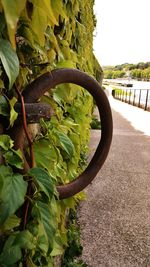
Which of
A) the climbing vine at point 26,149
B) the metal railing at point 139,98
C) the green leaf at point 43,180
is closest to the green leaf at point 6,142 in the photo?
the climbing vine at point 26,149

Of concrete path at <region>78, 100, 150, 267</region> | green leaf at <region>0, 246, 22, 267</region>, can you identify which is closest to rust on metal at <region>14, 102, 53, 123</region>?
green leaf at <region>0, 246, 22, 267</region>

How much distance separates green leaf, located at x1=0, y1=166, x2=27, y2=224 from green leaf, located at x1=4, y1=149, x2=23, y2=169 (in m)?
0.02

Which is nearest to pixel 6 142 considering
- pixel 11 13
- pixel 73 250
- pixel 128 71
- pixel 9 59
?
pixel 9 59

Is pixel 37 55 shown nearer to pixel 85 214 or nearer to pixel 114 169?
pixel 85 214

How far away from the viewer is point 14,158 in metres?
1.04

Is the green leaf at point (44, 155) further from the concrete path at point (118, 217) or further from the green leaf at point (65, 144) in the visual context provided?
the concrete path at point (118, 217)

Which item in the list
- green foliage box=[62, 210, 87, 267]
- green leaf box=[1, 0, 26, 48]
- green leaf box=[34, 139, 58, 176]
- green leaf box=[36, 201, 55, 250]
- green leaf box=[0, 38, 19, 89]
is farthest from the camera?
green foliage box=[62, 210, 87, 267]

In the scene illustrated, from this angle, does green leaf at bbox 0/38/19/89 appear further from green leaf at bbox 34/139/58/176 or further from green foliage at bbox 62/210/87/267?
green foliage at bbox 62/210/87/267

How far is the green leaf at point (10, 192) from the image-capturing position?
0.92 metres

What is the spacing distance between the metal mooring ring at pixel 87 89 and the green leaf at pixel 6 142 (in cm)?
5

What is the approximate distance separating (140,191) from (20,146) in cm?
372

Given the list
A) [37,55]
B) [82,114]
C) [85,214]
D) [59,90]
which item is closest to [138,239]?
[85,214]

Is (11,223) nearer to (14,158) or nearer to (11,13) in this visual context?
(14,158)

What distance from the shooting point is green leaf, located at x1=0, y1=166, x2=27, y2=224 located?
0.92m
